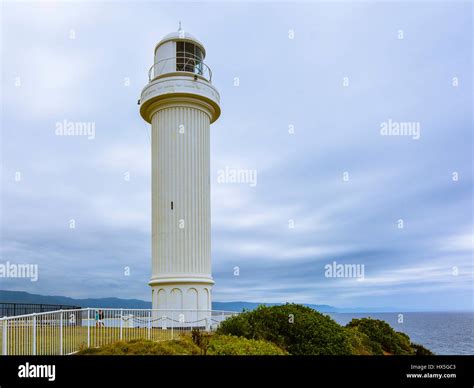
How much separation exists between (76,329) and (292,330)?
6119 millimetres

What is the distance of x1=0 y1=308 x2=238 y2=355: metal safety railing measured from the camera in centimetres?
1007

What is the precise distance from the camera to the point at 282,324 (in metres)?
12.6

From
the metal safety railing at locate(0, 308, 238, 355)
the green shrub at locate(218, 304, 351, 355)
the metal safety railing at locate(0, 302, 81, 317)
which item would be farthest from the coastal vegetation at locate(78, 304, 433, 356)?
the metal safety railing at locate(0, 302, 81, 317)

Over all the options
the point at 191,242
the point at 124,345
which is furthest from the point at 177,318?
Result: the point at 124,345

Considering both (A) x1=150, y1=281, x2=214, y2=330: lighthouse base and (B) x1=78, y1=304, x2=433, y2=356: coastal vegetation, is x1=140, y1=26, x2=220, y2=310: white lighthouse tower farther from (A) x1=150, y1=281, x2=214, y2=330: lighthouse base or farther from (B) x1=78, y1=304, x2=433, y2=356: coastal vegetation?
(B) x1=78, y1=304, x2=433, y2=356: coastal vegetation

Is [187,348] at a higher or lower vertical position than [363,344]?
higher

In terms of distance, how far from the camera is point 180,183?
64.7 feet

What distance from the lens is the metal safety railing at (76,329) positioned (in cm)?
1007

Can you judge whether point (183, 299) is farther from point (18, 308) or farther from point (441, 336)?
point (441, 336)

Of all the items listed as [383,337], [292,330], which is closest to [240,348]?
[292,330]

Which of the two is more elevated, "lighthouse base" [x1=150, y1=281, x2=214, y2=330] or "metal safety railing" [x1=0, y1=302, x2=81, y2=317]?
"lighthouse base" [x1=150, y1=281, x2=214, y2=330]

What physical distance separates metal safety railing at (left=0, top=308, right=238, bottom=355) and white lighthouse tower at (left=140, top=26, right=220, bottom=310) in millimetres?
1947

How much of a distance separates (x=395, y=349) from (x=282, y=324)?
663 cm
